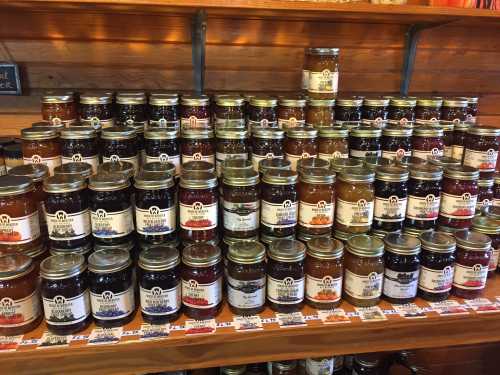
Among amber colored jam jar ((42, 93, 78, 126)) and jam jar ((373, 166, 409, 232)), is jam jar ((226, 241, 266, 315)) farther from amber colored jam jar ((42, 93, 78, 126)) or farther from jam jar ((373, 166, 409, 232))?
amber colored jam jar ((42, 93, 78, 126))

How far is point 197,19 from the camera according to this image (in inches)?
52.3

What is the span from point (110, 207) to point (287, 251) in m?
0.42

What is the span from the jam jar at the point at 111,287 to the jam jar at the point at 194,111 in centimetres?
44

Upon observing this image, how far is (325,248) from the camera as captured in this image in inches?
40.6

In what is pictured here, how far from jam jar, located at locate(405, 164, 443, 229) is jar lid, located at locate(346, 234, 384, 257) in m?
0.14

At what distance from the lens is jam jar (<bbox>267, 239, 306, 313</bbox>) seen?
1001mm

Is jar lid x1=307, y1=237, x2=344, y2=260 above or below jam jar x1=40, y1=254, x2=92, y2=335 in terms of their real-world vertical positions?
above

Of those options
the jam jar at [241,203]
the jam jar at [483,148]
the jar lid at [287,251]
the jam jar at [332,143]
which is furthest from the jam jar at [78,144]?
the jam jar at [483,148]

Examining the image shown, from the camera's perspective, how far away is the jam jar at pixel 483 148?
4.09 ft

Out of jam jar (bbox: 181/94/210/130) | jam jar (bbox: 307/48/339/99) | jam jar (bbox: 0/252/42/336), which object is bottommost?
jam jar (bbox: 0/252/42/336)

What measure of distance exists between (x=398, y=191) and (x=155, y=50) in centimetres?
91

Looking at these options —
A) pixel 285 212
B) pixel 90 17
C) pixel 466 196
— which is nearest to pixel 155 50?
pixel 90 17

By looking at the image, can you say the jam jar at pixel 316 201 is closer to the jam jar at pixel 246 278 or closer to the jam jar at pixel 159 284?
the jam jar at pixel 246 278

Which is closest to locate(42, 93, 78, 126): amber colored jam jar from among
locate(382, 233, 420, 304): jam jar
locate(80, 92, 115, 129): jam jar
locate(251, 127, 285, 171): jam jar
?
locate(80, 92, 115, 129): jam jar
